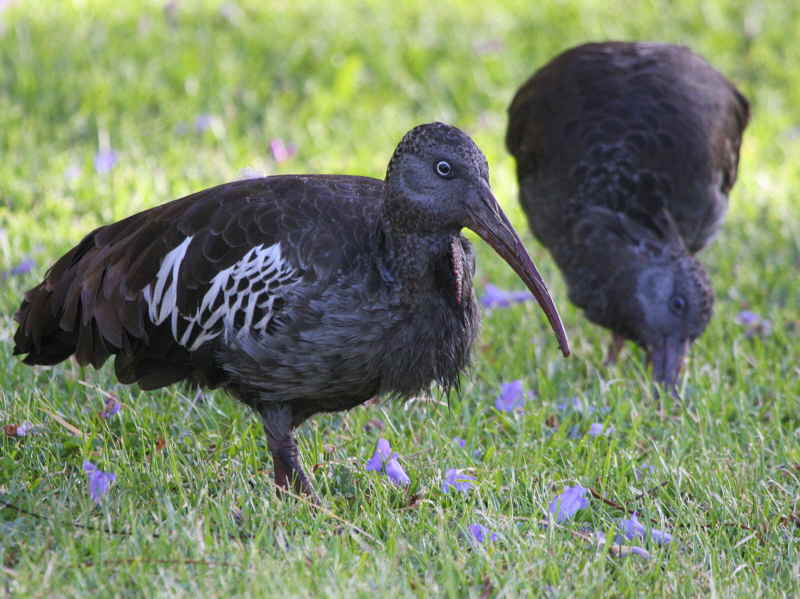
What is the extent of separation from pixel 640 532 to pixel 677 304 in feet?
5.15

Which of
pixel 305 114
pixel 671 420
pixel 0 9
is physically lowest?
pixel 671 420

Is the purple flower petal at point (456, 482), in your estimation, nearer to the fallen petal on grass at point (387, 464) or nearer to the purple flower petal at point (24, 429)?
the fallen petal on grass at point (387, 464)

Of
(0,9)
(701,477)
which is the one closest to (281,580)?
(701,477)

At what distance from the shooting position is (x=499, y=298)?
545cm

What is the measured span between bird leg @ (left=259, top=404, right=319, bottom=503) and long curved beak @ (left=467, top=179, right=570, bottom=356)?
835mm

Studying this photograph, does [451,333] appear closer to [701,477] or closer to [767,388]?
[701,477]

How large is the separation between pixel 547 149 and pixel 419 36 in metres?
2.87

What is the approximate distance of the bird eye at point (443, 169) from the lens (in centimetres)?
359

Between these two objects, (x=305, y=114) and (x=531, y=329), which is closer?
(x=531, y=329)

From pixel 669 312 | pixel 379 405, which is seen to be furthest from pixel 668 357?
pixel 379 405

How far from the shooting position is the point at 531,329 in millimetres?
5332

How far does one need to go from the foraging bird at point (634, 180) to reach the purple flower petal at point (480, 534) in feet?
5.21

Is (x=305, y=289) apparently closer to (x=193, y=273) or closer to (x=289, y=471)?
(x=193, y=273)

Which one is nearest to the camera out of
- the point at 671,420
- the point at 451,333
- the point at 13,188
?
the point at 451,333
